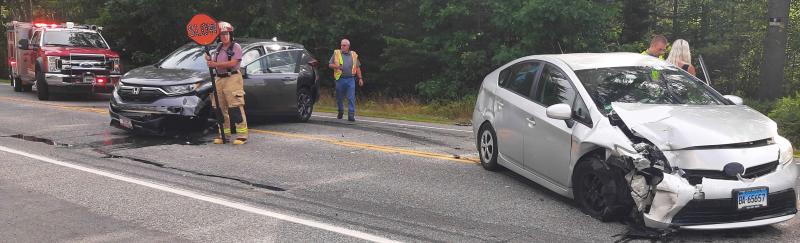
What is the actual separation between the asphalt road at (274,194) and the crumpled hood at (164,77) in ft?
2.92

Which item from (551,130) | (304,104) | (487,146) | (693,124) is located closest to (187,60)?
(304,104)

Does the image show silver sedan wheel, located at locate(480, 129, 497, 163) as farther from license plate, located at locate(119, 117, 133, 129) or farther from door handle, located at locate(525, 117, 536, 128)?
license plate, located at locate(119, 117, 133, 129)

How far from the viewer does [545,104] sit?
6508 millimetres

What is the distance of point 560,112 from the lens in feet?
19.1

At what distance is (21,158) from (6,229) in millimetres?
3583

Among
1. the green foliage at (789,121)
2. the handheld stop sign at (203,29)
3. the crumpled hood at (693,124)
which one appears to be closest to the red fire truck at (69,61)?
the handheld stop sign at (203,29)

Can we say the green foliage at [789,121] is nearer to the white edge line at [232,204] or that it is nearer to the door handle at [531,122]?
the door handle at [531,122]

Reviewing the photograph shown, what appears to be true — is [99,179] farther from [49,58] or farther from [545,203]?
[49,58]

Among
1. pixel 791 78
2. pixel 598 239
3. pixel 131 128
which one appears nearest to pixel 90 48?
pixel 131 128

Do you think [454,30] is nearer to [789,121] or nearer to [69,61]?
[789,121]

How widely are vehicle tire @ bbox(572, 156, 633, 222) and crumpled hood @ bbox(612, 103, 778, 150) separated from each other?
41 cm

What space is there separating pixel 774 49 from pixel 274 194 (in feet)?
46.7

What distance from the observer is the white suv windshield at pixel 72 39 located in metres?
18.7

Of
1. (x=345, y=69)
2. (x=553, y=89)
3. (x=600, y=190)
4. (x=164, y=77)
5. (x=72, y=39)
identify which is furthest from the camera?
(x=72, y=39)
